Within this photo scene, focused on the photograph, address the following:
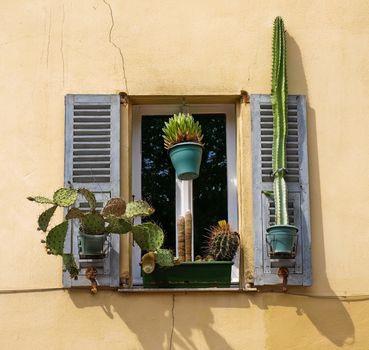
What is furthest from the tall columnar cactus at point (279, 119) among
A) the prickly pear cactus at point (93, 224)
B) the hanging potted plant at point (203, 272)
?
the prickly pear cactus at point (93, 224)

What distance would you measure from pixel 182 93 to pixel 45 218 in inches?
60.9

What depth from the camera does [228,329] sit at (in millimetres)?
7641

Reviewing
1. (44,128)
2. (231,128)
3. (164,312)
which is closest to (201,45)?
(231,128)

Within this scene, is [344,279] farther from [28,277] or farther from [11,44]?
[11,44]

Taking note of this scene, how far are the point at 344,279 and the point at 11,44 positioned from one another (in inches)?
122

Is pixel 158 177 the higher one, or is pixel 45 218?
pixel 158 177

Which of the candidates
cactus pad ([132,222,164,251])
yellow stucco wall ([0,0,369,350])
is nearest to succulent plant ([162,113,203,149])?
yellow stucco wall ([0,0,369,350])

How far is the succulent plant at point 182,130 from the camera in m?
7.98

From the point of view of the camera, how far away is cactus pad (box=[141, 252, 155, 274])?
7.57 meters

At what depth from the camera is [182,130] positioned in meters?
7.98

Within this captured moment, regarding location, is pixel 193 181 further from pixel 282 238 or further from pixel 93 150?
pixel 282 238

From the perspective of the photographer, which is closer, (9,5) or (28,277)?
(28,277)

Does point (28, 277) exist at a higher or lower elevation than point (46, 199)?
lower

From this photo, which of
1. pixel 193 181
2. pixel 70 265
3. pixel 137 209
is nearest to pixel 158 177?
pixel 193 181
